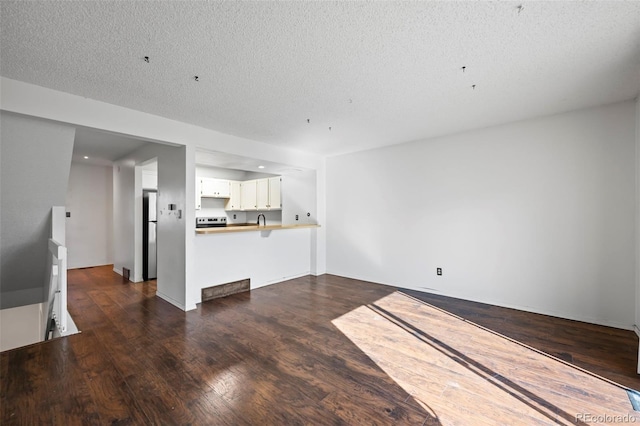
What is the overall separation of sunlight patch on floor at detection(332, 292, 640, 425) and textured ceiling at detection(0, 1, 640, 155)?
2480 millimetres

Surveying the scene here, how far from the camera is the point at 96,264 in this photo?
666 centimetres

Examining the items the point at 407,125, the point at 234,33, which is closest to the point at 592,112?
the point at 407,125

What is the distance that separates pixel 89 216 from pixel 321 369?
7.12 m

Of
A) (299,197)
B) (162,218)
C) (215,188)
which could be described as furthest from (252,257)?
(215,188)

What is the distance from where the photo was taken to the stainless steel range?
6.67 metres

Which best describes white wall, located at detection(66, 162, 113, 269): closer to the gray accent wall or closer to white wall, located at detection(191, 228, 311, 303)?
the gray accent wall

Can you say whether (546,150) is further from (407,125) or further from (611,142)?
(407,125)

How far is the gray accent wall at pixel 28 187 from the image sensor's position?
2631 millimetres

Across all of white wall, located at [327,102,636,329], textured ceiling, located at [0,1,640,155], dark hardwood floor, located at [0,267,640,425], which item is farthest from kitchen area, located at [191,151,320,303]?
textured ceiling, located at [0,1,640,155]

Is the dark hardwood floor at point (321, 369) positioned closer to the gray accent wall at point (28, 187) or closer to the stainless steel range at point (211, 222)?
the gray accent wall at point (28, 187)

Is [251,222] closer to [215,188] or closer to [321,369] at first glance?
[215,188]

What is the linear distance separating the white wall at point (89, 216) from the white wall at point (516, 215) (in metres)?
6.27

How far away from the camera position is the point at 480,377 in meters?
2.12

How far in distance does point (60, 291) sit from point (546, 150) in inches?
215
